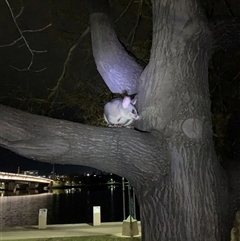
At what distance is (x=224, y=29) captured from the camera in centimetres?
357

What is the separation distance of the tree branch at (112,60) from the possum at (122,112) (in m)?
0.22

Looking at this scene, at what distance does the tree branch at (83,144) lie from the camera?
2463 mm

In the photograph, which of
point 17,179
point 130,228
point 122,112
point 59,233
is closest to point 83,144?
point 122,112

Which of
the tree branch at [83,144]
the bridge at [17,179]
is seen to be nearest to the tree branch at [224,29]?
the tree branch at [83,144]

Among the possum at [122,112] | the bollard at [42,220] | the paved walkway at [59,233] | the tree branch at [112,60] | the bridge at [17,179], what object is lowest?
the paved walkway at [59,233]

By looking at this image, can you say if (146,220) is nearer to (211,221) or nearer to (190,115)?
(211,221)

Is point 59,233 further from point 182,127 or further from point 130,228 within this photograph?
point 182,127

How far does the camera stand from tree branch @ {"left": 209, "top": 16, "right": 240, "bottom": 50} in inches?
Answer: 138

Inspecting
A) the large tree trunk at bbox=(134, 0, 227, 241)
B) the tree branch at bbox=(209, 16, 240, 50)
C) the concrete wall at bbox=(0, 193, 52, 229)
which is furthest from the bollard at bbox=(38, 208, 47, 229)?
the tree branch at bbox=(209, 16, 240, 50)

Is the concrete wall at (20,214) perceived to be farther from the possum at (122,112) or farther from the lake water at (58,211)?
the possum at (122,112)

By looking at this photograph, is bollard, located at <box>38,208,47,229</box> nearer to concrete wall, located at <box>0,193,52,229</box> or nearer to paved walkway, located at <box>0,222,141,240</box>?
paved walkway, located at <box>0,222,141,240</box>

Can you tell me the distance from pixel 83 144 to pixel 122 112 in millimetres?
895

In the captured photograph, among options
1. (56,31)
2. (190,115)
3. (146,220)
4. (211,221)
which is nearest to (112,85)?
(190,115)

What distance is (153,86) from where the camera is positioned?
130 inches
